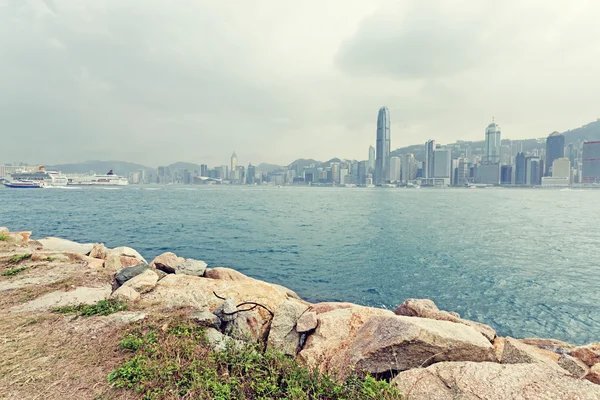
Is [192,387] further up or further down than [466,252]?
further up

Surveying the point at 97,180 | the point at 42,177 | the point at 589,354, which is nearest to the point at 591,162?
the point at 589,354

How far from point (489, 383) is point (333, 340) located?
234cm

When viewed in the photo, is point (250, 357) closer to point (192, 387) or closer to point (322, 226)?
point (192, 387)

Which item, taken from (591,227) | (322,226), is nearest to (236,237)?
(322,226)

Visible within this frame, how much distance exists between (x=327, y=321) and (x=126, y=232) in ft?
95.4

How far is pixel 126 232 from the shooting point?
2814 centimetres

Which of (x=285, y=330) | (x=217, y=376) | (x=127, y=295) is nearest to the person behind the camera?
(x=217, y=376)

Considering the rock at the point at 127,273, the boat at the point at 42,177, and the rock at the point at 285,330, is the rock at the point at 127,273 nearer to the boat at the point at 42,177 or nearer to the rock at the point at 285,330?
the rock at the point at 285,330

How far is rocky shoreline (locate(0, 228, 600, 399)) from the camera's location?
11.5 feet

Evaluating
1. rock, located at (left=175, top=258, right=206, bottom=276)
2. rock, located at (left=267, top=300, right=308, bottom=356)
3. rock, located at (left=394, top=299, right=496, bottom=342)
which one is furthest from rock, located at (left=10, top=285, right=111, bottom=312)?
rock, located at (left=394, top=299, right=496, bottom=342)

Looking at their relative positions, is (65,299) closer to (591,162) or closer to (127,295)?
(127,295)

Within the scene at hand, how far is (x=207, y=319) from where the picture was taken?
204 inches

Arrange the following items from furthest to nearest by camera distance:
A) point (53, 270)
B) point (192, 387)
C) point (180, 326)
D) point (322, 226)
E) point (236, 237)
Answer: point (322, 226), point (236, 237), point (53, 270), point (180, 326), point (192, 387)

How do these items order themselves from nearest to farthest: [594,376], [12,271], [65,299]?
[594,376] < [65,299] < [12,271]
